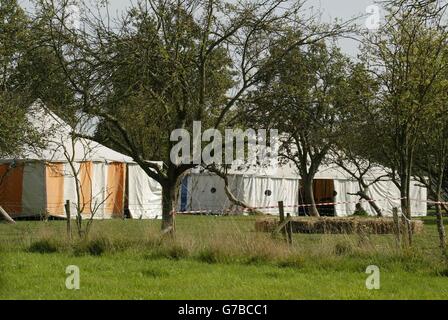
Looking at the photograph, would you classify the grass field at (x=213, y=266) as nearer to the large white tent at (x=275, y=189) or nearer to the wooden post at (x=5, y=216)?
the wooden post at (x=5, y=216)

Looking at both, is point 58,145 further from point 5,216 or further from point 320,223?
point 320,223

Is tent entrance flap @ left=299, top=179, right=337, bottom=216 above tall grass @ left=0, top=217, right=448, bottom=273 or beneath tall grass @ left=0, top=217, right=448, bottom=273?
above

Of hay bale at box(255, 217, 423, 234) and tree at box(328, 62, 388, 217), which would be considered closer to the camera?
tree at box(328, 62, 388, 217)

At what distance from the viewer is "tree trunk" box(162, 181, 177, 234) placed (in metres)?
15.3

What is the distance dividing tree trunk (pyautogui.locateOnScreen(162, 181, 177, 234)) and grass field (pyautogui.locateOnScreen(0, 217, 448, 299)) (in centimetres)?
82

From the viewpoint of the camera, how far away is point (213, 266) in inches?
463

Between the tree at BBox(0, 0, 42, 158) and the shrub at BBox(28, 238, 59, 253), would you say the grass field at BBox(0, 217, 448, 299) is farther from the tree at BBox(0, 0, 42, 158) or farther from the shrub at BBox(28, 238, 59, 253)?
the tree at BBox(0, 0, 42, 158)

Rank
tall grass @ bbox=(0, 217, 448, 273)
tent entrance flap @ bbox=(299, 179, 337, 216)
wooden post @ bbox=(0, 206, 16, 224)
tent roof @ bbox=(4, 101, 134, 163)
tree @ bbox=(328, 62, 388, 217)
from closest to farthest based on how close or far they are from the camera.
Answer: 1. tall grass @ bbox=(0, 217, 448, 273)
2. tree @ bbox=(328, 62, 388, 217)
3. tent roof @ bbox=(4, 101, 134, 163)
4. wooden post @ bbox=(0, 206, 16, 224)
5. tent entrance flap @ bbox=(299, 179, 337, 216)

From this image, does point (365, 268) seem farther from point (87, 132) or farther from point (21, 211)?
point (21, 211)

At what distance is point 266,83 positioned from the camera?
50.8 ft

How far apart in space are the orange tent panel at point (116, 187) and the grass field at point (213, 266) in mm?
14738

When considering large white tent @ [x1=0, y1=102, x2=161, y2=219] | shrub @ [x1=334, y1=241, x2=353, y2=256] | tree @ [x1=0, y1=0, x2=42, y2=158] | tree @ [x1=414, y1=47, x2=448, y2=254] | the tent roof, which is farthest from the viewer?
large white tent @ [x1=0, y1=102, x2=161, y2=219]

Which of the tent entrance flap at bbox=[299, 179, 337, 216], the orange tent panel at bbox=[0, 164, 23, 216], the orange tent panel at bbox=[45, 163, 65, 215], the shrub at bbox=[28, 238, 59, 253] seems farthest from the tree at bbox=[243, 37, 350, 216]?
the tent entrance flap at bbox=[299, 179, 337, 216]

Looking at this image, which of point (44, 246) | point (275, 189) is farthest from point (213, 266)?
point (275, 189)
